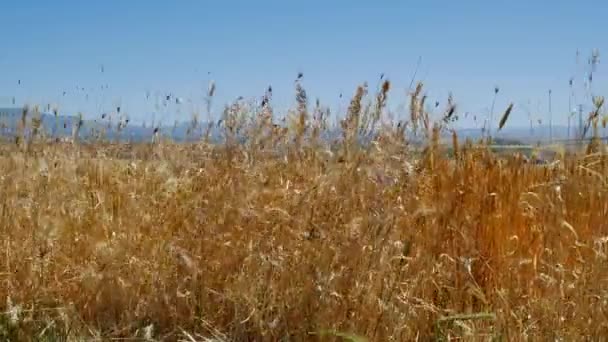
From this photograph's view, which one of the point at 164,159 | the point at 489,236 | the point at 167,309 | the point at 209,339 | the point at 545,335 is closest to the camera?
the point at 545,335

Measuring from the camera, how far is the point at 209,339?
7.64ft

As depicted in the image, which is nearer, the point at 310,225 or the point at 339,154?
the point at 310,225

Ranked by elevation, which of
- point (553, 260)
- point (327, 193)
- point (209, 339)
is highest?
point (327, 193)

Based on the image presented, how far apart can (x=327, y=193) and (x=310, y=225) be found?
0.49ft

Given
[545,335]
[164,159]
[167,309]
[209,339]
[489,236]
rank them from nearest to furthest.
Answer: [545,335] → [209,339] → [167,309] → [489,236] → [164,159]

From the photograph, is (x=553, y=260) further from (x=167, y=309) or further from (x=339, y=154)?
(x=167, y=309)

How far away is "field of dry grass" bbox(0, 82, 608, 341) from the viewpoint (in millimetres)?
2295

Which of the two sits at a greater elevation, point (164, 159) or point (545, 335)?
point (164, 159)

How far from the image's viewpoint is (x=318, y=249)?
2387 millimetres

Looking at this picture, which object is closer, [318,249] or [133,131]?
[318,249]

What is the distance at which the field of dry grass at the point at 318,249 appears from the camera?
229 centimetres

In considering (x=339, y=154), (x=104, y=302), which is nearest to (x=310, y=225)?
(x=339, y=154)

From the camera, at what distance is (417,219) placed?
9.37ft

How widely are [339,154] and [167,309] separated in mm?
876
